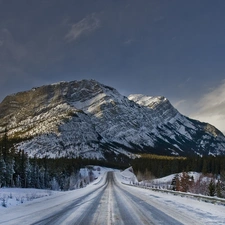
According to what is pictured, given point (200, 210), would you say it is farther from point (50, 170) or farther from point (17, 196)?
point (50, 170)

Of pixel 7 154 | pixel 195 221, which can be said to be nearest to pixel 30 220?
pixel 195 221

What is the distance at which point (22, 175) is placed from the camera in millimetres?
78875

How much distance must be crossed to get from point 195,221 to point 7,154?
66445 mm

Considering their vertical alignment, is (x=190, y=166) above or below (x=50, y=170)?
above

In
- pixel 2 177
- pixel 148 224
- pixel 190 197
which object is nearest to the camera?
pixel 148 224

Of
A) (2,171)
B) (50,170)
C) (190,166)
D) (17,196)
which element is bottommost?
(50,170)

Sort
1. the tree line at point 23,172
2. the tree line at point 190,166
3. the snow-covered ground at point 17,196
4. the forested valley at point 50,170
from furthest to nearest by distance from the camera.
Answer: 1. the tree line at point 190,166
2. the forested valley at point 50,170
3. the tree line at point 23,172
4. the snow-covered ground at point 17,196

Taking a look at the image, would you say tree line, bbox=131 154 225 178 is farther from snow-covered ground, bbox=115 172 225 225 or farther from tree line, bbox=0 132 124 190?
snow-covered ground, bbox=115 172 225 225

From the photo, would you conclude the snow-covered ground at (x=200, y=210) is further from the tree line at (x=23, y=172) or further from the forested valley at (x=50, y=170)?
the tree line at (x=23, y=172)

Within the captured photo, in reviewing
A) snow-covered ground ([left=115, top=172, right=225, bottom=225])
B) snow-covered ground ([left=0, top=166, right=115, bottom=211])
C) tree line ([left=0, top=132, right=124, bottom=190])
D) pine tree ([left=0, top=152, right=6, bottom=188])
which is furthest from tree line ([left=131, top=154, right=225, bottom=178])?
snow-covered ground ([left=115, top=172, right=225, bottom=225])

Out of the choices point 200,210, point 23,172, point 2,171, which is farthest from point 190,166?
point 200,210

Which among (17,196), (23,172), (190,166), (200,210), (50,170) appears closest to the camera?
(200,210)

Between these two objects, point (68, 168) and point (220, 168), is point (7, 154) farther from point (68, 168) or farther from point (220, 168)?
point (220, 168)

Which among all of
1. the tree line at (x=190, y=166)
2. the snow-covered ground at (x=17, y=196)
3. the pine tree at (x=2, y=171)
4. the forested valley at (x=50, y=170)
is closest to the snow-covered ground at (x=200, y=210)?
the snow-covered ground at (x=17, y=196)
